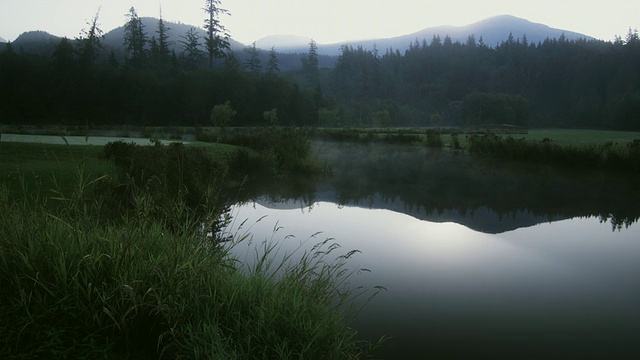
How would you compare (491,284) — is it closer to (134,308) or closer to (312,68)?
(134,308)

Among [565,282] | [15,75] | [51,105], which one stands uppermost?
[15,75]

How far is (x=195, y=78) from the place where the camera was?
5891cm

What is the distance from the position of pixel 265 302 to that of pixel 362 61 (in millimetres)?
130646

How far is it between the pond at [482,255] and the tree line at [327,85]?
41959mm

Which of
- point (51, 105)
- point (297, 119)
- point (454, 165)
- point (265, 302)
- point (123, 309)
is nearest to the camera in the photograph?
point (123, 309)

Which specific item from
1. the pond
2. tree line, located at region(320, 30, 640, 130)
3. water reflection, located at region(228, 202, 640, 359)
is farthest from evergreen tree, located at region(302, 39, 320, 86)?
water reflection, located at region(228, 202, 640, 359)

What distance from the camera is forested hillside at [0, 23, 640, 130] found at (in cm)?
5234

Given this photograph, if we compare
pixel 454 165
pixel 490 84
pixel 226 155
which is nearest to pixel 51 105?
pixel 226 155

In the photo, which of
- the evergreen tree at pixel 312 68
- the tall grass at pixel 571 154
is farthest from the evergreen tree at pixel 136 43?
the tall grass at pixel 571 154

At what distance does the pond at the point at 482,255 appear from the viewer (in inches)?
197

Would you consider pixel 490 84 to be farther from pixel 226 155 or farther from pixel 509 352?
pixel 509 352

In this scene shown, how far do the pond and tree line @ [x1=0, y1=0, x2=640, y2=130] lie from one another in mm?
41959

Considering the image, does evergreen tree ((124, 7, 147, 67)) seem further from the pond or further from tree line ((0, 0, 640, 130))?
the pond

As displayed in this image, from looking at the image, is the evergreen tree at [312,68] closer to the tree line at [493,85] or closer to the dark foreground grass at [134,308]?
the tree line at [493,85]
